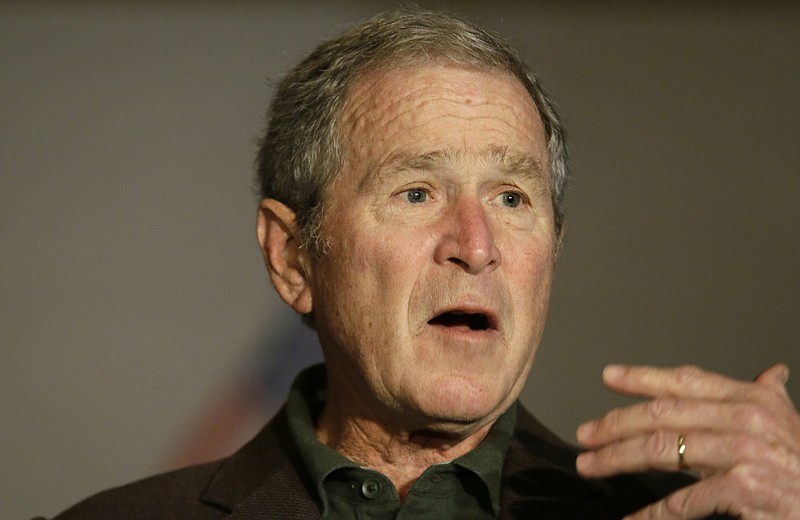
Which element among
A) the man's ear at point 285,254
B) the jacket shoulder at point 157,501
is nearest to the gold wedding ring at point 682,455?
the man's ear at point 285,254

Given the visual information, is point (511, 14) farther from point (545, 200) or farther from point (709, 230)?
point (545, 200)

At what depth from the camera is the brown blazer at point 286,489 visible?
2113 millimetres

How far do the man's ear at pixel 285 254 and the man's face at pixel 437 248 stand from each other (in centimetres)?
10

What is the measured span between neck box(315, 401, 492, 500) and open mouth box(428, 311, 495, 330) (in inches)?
7.8

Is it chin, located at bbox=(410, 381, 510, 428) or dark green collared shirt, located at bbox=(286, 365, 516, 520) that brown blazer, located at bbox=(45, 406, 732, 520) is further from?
chin, located at bbox=(410, 381, 510, 428)

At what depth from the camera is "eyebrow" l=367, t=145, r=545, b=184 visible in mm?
2078

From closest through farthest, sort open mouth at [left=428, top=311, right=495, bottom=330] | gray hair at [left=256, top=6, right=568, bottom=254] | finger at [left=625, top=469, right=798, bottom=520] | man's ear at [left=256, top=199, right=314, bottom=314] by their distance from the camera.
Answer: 1. finger at [left=625, top=469, right=798, bottom=520]
2. open mouth at [left=428, top=311, right=495, bottom=330]
3. gray hair at [left=256, top=6, right=568, bottom=254]
4. man's ear at [left=256, top=199, right=314, bottom=314]

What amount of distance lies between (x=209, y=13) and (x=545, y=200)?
1.79 meters

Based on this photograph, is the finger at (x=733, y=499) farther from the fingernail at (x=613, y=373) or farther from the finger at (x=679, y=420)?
the fingernail at (x=613, y=373)

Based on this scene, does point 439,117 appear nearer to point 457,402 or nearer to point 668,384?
point 457,402

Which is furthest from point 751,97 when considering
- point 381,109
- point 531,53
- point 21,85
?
point 21,85

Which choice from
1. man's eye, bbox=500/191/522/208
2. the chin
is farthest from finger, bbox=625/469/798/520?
man's eye, bbox=500/191/522/208

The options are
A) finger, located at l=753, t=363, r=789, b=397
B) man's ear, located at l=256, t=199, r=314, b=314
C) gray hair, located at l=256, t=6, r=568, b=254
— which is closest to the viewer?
finger, located at l=753, t=363, r=789, b=397

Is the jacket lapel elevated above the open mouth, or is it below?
below
